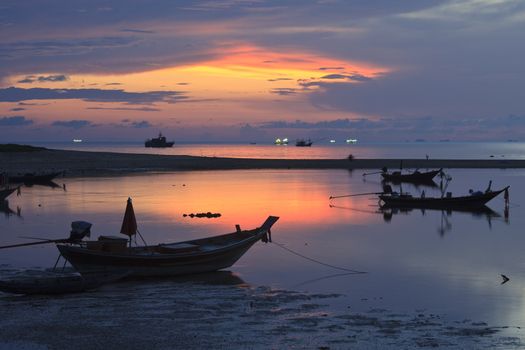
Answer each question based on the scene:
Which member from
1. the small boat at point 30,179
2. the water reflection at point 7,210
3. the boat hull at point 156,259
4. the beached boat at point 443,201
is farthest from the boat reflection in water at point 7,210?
the beached boat at point 443,201

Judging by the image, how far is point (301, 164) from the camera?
83.3 m

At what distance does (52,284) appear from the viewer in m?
15.0

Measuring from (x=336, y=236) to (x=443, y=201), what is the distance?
38.4 feet

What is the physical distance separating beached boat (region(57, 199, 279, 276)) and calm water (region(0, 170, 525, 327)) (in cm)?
79

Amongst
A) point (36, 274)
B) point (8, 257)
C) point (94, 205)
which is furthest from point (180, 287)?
point (94, 205)

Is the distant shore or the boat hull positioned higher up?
the distant shore

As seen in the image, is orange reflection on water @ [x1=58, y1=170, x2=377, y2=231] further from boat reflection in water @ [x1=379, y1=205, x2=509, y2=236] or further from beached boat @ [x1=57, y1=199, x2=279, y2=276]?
beached boat @ [x1=57, y1=199, x2=279, y2=276]

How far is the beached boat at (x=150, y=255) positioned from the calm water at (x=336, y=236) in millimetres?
793

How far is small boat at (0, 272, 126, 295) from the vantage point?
578 inches

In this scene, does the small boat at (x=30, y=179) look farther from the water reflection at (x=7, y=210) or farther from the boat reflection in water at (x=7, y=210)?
the water reflection at (x=7, y=210)

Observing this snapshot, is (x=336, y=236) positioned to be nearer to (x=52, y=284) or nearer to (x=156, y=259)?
(x=156, y=259)

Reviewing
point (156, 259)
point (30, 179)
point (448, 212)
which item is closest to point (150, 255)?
point (156, 259)

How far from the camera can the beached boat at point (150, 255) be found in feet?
54.2

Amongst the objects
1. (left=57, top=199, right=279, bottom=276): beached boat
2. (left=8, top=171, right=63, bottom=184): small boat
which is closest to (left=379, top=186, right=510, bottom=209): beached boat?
(left=57, top=199, right=279, bottom=276): beached boat
